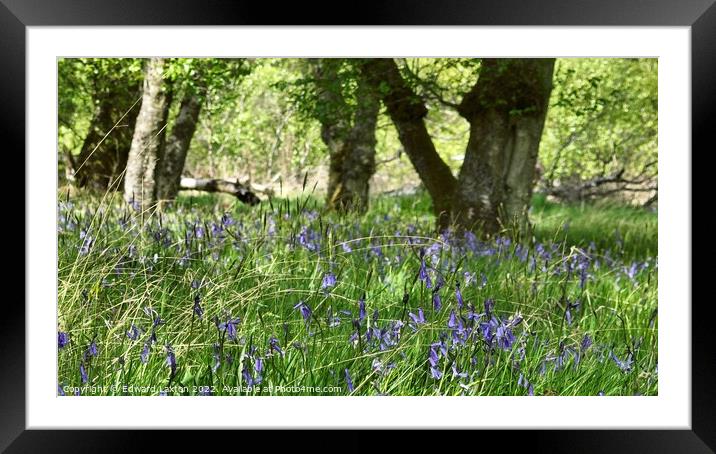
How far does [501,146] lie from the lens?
660 centimetres

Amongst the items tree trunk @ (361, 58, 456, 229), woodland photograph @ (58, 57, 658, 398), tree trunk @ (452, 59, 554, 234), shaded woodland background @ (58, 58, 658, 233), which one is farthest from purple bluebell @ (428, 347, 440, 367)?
tree trunk @ (361, 58, 456, 229)

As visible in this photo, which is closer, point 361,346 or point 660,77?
point 660,77

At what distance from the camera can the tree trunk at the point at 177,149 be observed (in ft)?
30.4

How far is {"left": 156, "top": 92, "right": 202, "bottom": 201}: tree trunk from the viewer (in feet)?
30.4

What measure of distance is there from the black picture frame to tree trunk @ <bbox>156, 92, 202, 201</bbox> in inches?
262

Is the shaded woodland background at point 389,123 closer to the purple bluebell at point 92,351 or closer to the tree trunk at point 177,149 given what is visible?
the tree trunk at point 177,149

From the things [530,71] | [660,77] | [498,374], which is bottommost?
[498,374]

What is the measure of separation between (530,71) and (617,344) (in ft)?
11.1

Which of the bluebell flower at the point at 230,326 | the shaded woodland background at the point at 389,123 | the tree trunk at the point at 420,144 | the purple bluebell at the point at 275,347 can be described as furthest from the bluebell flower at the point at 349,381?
the tree trunk at the point at 420,144
